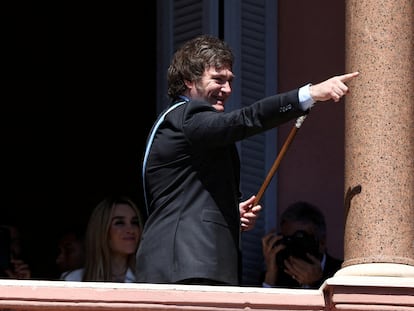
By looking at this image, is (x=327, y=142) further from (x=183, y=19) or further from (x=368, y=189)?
(x=368, y=189)

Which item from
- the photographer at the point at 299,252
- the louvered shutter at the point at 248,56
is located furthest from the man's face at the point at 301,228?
the louvered shutter at the point at 248,56

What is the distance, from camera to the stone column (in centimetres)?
1003

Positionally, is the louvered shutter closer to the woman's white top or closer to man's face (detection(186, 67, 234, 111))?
the woman's white top

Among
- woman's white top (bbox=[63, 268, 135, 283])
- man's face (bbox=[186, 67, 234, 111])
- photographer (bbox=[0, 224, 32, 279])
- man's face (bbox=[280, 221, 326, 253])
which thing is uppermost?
man's face (bbox=[186, 67, 234, 111])

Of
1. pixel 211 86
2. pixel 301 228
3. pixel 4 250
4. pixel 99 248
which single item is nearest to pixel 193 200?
pixel 211 86

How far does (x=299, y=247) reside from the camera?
12.0 m

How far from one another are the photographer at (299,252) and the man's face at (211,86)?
2124 mm

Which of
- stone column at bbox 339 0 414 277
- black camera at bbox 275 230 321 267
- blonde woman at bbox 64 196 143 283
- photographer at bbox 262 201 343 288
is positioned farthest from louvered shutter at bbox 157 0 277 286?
stone column at bbox 339 0 414 277

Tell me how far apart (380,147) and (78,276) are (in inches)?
79.5

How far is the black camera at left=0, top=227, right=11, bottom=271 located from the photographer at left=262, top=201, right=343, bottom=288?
4.49ft

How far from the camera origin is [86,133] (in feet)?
45.7

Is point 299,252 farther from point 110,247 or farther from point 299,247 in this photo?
point 110,247

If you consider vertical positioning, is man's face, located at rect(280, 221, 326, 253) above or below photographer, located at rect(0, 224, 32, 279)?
above

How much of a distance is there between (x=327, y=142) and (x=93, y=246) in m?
2.12
